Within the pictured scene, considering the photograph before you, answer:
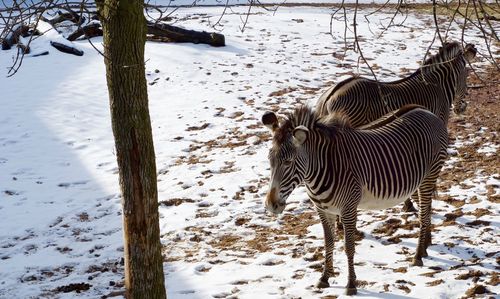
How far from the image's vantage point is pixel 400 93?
8242 millimetres

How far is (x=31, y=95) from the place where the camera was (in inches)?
568

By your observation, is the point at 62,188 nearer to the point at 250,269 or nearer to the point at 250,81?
the point at 250,269

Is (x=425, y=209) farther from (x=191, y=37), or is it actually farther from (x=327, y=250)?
(x=191, y=37)

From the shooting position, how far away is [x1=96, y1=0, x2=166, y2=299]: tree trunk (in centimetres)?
412

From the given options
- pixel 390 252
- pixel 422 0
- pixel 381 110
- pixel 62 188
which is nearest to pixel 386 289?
pixel 390 252

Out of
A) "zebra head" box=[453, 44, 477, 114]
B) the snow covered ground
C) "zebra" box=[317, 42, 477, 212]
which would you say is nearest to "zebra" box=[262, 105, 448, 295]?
the snow covered ground

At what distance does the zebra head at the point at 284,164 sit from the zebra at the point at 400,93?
2.52 meters

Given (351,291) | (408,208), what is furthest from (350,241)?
(408,208)

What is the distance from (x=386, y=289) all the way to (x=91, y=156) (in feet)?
23.1

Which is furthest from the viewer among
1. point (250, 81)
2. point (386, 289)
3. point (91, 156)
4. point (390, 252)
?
point (250, 81)

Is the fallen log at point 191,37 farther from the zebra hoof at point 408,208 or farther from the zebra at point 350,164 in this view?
the zebra at point 350,164

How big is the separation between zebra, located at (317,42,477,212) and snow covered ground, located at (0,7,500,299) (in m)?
0.60

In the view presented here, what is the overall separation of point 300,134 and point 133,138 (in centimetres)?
183

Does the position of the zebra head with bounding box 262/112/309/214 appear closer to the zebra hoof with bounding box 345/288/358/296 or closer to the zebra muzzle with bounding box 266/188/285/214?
the zebra muzzle with bounding box 266/188/285/214
